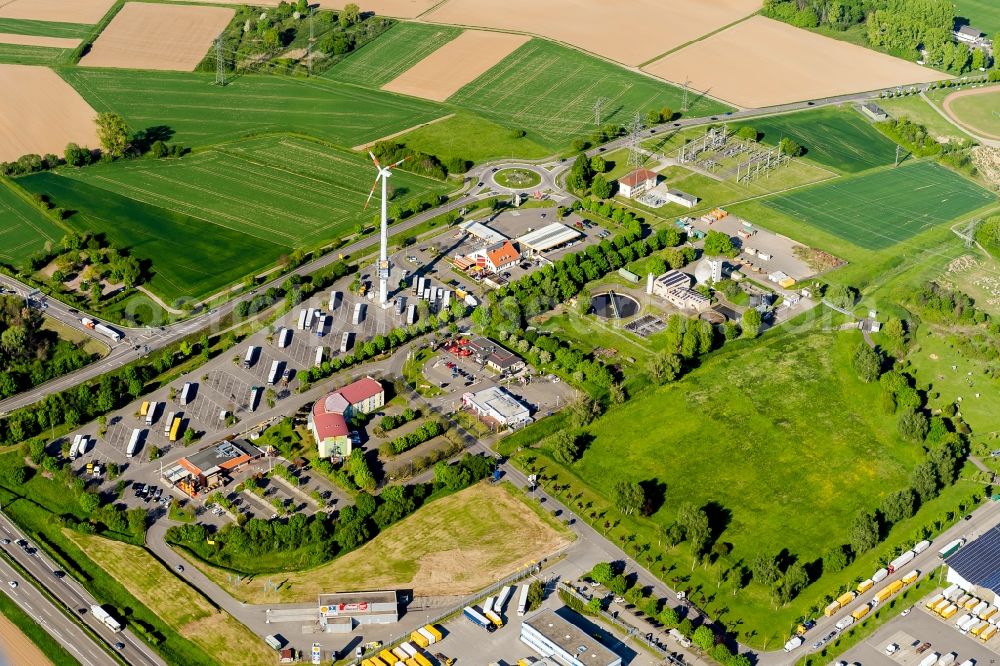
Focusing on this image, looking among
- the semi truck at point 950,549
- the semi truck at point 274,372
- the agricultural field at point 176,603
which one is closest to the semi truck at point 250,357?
the semi truck at point 274,372

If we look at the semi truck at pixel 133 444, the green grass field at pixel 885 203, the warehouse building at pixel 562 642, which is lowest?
the warehouse building at pixel 562 642

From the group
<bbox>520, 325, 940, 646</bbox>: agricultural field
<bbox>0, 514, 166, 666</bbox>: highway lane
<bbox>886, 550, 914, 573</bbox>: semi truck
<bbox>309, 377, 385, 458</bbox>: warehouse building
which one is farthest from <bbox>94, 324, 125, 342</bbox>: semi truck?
<bbox>886, 550, 914, 573</bbox>: semi truck

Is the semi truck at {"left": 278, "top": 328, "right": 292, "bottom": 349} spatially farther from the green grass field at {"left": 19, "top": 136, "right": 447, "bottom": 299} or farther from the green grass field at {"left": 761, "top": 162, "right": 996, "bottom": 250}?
the green grass field at {"left": 761, "top": 162, "right": 996, "bottom": 250}

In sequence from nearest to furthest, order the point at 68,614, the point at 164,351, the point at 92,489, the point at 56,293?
the point at 68,614, the point at 92,489, the point at 164,351, the point at 56,293

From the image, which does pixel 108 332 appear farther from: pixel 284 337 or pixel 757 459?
pixel 757 459

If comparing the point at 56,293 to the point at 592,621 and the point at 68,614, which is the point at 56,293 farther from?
the point at 592,621

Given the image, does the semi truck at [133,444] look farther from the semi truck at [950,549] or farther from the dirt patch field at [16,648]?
the semi truck at [950,549]

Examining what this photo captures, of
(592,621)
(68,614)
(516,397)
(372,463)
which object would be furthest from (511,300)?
(68,614)

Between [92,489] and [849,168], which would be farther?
[849,168]
